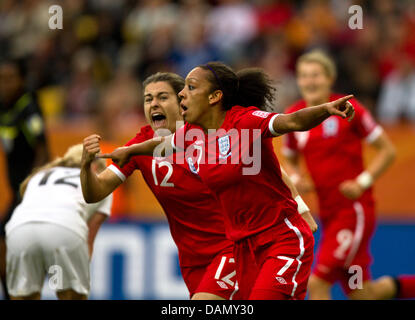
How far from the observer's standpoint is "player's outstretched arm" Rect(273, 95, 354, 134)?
164 inches

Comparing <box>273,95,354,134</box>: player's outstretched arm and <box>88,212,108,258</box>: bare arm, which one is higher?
<box>273,95,354,134</box>: player's outstretched arm

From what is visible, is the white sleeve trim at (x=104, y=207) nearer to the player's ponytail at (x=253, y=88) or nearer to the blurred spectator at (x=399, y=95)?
the player's ponytail at (x=253, y=88)

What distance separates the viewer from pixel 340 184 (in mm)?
7211

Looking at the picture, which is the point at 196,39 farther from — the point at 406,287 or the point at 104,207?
the point at 104,207

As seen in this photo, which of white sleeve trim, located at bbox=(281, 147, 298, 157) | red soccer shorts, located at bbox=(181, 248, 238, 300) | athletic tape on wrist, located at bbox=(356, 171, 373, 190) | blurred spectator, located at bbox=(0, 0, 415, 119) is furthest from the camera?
blurred spectator, located at bbox=(0, 0, 415, 119)

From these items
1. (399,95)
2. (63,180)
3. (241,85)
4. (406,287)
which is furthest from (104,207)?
(399,95)

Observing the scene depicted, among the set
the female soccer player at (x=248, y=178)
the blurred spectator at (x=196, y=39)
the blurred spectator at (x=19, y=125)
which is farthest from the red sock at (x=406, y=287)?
the blurred spectator at (x=196, y=39)

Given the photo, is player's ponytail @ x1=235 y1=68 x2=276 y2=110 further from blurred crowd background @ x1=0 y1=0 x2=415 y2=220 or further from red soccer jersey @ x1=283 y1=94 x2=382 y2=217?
blurred crowd background @ x1=0 y1=0 x2=415 y2=220

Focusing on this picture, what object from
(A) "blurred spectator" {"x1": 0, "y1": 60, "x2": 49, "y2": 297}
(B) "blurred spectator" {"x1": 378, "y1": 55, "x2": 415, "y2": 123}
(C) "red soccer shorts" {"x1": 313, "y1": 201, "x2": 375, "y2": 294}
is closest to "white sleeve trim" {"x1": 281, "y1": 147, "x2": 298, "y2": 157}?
(C) "red soccer shorts" {"x1": 313, "y1": 201, "x2": 375, "y2": 294}

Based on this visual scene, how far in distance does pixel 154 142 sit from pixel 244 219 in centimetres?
79

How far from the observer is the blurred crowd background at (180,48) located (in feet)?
34.8
